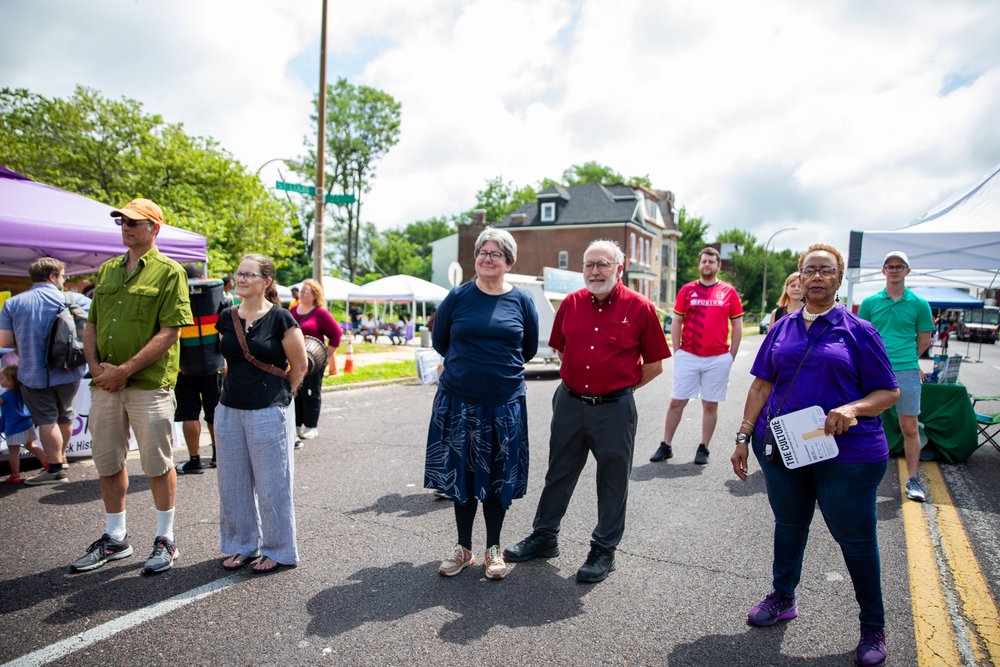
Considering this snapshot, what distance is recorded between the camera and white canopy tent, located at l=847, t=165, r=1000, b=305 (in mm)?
6398

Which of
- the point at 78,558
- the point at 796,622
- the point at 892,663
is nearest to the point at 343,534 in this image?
the point at 78,558

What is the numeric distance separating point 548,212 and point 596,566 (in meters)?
44.2

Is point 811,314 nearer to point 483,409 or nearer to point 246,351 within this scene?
point 483,409

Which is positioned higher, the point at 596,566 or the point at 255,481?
the point at 255,481

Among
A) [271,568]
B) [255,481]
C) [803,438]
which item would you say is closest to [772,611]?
[803,438]

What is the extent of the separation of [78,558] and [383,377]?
957 centimetres

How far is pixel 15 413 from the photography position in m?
5.17

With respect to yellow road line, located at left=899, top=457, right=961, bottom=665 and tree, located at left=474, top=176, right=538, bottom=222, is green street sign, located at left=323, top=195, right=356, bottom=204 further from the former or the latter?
tree, located at left=474, top=176, right=538, bottom=222

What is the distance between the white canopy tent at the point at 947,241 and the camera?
21.0ft

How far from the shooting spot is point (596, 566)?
3381 millimetres

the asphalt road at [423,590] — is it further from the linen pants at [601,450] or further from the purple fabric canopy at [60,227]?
the purple fabric canopy at [60,227]

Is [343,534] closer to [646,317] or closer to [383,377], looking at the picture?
[646,317]

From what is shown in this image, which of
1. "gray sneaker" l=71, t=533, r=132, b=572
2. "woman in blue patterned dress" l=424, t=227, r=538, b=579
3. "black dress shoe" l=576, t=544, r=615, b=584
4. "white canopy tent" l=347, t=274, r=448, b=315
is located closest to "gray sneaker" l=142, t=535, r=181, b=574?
"gray sneaker" l=71, t=533, r=132, b=572

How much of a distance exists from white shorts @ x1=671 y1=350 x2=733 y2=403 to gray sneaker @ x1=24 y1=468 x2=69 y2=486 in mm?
5551
